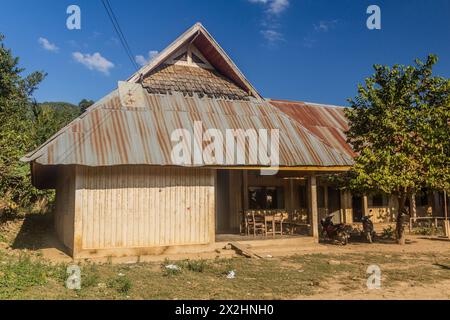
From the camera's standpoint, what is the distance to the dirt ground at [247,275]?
25.4 ft

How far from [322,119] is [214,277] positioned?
13.9 metres

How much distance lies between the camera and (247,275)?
9609 mm

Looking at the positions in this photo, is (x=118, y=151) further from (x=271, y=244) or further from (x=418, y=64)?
(x=418, y=64)

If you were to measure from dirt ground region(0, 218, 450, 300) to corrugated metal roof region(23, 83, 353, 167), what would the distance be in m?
2.88

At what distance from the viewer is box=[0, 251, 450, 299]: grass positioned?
7.68m

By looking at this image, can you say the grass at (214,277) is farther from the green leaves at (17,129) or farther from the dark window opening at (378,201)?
the dark window opening at (378,201)

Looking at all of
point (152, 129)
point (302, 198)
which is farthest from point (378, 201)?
point (152, 129)

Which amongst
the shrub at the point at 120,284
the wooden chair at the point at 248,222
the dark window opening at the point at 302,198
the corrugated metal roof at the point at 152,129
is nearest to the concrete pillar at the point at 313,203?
the corrugated metal roof at the point at 152,129

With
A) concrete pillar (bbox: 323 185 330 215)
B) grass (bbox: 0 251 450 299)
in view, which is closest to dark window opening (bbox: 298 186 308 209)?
concrete pillar (bbox: 323 185 330 215)

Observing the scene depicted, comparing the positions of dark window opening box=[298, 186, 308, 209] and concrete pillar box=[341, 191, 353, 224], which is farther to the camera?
concrete pillar box=[341, 191, 353, 224]

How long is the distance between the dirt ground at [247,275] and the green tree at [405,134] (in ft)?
8.04

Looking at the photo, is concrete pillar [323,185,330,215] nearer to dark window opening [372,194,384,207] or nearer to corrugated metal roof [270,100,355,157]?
corrugated metal roof [270,100,355,157]

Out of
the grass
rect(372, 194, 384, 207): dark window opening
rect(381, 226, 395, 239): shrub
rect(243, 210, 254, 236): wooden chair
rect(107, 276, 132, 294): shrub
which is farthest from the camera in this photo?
rect(372, 194, 384, 207): dark window opening
